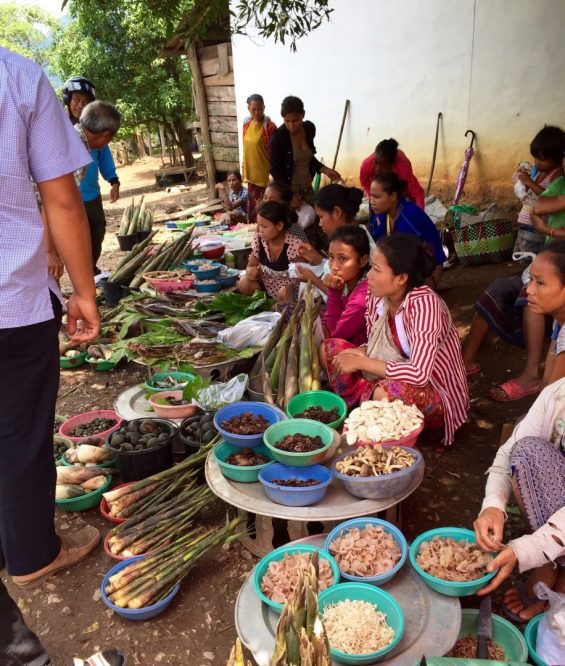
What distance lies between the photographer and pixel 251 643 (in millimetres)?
1971

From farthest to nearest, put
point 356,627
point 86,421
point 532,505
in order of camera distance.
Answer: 1. point 86,421
2. point 532,505
3. point 356,627

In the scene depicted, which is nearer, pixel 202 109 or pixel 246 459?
pixel 246 459

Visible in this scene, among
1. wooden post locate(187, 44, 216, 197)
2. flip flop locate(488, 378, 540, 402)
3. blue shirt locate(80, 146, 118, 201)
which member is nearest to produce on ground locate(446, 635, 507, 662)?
flip flop locate(488, 378, 540, 402)

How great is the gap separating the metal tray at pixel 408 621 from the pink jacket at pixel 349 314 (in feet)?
5.82

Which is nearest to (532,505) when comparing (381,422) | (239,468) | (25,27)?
(381,422)

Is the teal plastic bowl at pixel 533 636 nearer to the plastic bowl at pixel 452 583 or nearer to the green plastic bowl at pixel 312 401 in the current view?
the plastic bowl at pixel 452 583

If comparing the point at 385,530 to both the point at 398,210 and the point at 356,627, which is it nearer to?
the point at 356,627

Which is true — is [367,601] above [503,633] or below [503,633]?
above

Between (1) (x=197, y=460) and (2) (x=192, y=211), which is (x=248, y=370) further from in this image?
(2) (x=192, y=211)

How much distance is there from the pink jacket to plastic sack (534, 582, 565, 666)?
6.50ft

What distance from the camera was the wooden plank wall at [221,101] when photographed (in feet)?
36.1

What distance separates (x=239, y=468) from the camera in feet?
8.39

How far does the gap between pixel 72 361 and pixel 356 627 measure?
376cm

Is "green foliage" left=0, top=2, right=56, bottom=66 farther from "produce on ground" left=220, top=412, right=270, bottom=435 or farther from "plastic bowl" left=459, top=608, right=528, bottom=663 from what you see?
"plastic bowl" left=459, top=608, right=528, bottom=663
